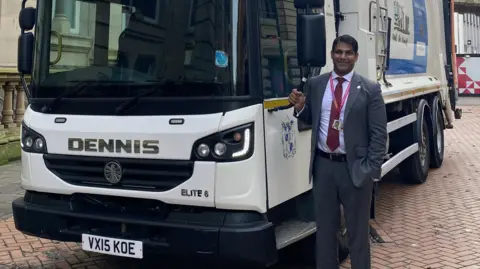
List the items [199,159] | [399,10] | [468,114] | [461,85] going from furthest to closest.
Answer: [461,85]
[468,114]
[399,10]
[199,159]

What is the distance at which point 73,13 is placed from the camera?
14.0ft

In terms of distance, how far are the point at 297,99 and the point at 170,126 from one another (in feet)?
2.87

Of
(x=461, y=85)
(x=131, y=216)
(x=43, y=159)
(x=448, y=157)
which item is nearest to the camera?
(x=131, y=216)

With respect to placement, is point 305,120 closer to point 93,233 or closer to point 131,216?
point 131,216

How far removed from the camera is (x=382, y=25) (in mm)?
5930

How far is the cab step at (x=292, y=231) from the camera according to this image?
394 cm

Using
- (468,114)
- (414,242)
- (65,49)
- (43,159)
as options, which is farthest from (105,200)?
(468,114)

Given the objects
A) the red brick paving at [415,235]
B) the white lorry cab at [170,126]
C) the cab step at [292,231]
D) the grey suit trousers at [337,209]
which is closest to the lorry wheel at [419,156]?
the red brick paving at [415,235]

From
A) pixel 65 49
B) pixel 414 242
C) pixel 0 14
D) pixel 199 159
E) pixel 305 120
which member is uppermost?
pixel 0 14

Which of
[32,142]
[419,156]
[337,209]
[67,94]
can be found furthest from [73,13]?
[419,156]

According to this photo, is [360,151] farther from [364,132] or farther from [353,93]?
[353,93]

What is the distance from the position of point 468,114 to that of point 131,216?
18.1 metres

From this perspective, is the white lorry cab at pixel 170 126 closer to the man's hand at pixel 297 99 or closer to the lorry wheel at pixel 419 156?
the man's hand at pixel 297 99

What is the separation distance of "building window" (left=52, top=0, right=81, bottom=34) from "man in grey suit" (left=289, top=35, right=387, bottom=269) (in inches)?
66.1
